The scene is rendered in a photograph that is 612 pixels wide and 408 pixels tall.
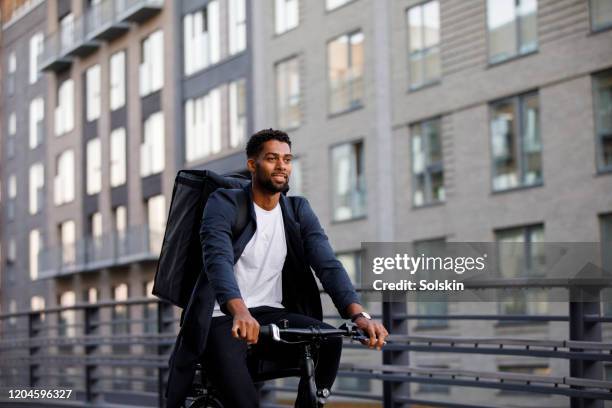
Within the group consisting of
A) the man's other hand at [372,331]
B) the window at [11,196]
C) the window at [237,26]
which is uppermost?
the window at [237,26]

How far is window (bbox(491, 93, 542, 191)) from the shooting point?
91.5ft

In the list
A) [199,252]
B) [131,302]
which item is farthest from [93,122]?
[199,252]

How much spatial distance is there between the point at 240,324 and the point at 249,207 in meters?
0.84

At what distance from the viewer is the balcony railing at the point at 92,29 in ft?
155

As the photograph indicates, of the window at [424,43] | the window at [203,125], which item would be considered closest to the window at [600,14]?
the window at [424,43]

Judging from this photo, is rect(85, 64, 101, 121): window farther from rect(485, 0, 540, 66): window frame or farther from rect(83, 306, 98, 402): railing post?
rect(83, 306, 98, 402): railing post

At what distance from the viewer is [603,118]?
26172mm

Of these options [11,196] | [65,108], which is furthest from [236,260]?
[11,196]

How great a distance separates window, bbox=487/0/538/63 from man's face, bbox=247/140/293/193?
22730mm

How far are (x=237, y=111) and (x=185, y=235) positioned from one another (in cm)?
3395

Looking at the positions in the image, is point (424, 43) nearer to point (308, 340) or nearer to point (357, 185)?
point (357, 185)

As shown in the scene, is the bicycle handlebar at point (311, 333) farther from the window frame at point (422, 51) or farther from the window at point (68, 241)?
the window at point (68, 241)

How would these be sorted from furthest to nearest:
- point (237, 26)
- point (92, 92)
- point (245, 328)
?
point (92, 92) → point (237, 26) → point (245, 328)

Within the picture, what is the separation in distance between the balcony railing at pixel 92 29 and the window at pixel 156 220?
6.88 m
